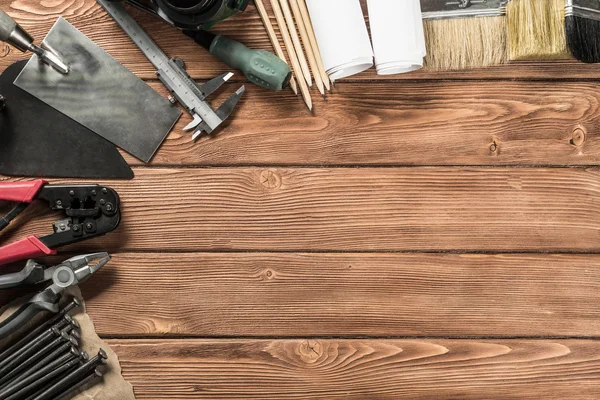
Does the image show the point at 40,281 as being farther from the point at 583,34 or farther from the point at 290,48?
the point at 583,34

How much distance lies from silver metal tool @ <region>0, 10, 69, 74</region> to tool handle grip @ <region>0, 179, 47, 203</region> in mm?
231

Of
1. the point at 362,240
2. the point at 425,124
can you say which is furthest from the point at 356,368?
the point at 425,124

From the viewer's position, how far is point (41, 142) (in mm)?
1243

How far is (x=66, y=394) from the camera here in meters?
1.24

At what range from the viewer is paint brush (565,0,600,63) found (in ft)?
3.89

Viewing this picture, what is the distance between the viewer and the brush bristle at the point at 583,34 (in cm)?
119

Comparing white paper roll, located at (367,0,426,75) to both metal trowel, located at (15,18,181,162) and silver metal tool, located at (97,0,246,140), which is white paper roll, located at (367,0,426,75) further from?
metal trowel, located at (15,18,181,162)

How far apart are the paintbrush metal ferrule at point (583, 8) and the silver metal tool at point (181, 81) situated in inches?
25.1

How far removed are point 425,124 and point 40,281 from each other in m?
0.81

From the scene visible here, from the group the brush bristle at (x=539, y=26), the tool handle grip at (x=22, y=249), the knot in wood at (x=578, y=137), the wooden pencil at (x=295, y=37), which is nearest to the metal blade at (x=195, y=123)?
the wooden pencil at (x=295, y=37)

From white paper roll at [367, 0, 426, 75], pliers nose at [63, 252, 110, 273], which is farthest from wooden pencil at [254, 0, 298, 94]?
pliers nose at [63, 252, 110, 273]

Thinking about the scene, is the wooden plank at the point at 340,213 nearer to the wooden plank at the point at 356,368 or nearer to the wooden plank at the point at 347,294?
the wooden plank at the point at 347,294

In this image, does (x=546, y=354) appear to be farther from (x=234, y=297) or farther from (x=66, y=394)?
(x=66, y=394)

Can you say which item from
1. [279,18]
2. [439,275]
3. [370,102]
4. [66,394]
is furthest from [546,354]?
[66,394]
